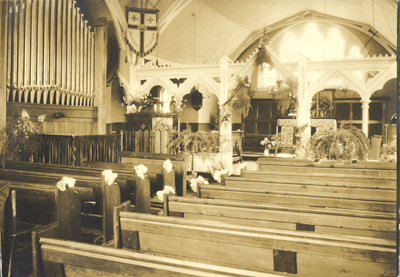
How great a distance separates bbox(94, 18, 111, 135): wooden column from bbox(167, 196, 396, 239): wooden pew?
582 cm

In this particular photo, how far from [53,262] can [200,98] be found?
33.2 feet

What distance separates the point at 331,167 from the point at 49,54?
558cm

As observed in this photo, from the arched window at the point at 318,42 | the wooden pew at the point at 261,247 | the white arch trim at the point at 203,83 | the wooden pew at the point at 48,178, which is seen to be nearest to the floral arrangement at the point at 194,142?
the white arch trim at the point at 203,83

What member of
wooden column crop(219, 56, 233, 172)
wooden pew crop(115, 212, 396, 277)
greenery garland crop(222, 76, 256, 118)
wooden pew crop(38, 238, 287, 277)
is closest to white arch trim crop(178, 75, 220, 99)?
wooden column crop(219, 56, 233, 172)

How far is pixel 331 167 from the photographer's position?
13.5 feet

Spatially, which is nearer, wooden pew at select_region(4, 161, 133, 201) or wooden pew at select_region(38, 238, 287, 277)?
wooden pew at select_region(38, 238, 287, 277)

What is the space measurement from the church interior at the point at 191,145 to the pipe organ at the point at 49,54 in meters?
0.03

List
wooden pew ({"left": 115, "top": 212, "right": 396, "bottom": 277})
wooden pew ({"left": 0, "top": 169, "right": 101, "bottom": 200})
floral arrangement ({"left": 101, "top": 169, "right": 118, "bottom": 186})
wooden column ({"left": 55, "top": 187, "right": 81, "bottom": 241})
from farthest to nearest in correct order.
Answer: wooden pew ({"left": 0, "top": 169, "right": 101, "bottom": 200}) → floral arrangement ({"left": 101, "top": 169, "right": 118, "bottom": 186}) → wooden column ({"left": 55, "top": 187, "right": 81, "bottom": 241}) → wooden pew ({"left": 115, "top": 212, "right": 396, "bottom": 277})

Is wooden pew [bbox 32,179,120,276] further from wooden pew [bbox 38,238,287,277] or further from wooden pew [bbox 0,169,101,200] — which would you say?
wooden pew [bbox 0,169,101,200]

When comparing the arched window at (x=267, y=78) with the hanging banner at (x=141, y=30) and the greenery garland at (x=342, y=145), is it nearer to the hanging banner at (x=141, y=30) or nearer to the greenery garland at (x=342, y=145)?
the hanging banner at (x=141, y=30)

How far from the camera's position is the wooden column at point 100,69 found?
758 centimetres

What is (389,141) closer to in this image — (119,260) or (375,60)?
(375,60)

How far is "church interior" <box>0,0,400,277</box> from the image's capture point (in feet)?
5.56

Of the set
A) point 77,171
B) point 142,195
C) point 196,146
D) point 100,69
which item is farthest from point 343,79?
point 77,171
